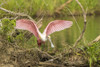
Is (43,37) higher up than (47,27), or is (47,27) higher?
(47,27)

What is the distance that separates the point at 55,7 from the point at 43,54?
1337 cm

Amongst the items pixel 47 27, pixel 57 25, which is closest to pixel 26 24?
pixel 47 27

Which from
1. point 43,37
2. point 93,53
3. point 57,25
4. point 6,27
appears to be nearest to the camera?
point 93,53

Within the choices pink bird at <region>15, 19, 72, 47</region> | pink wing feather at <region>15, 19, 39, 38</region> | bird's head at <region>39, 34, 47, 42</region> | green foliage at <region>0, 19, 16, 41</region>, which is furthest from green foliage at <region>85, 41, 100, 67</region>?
green foliage at <region>0, 19, 16, 41</region>

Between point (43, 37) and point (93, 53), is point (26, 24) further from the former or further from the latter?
point (93, 53)

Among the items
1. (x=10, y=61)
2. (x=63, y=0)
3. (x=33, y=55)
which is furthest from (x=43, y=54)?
(x=63, y=0)

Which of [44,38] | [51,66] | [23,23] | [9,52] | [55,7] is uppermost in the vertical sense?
[55,7]

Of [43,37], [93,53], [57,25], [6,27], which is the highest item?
[57,25]

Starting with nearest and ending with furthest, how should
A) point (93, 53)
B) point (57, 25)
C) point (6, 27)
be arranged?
point (93, 53) < point (6, 27) < point (57, 25)

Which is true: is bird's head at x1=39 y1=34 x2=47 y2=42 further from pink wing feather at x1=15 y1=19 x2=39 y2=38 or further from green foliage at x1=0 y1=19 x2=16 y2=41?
green foliage at x1=0 y1=19 x2=16 y2=41

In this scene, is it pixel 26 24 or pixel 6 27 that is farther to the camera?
pixel 26 24

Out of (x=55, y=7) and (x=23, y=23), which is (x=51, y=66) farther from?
(x=55, y=7)

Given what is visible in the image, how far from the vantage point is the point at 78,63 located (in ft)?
15.0

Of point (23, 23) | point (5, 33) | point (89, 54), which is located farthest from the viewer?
point (23, 23)
